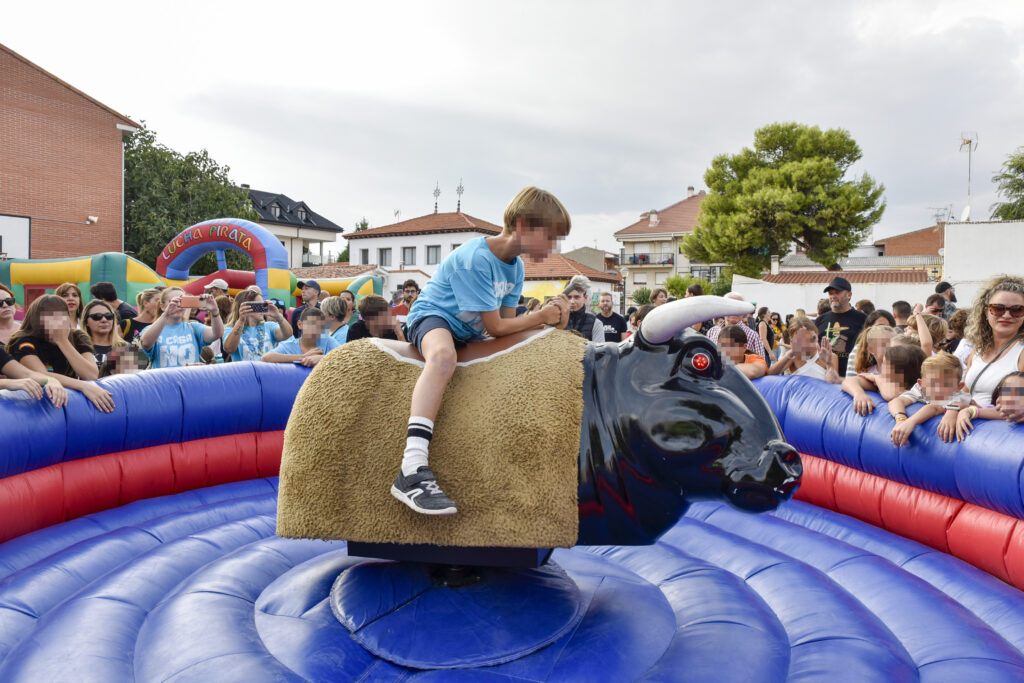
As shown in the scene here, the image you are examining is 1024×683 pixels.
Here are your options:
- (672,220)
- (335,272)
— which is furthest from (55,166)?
(672,220)

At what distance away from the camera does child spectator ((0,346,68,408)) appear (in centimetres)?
328

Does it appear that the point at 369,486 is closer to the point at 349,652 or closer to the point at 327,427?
the point at 327,427

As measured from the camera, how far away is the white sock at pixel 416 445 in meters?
2.33

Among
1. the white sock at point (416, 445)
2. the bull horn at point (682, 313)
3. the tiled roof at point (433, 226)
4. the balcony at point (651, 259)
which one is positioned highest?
the tiled roof at point (433, 226)

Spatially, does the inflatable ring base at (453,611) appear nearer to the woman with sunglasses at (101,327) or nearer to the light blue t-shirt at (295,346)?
the light blue t-shirt at (295,346)

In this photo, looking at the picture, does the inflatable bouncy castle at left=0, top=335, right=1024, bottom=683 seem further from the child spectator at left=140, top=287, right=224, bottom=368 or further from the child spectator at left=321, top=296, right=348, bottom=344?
the child spectator at left=321, top=296, right=348, bottom=344

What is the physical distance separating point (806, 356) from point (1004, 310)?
1932mm

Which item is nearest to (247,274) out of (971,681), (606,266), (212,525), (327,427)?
(212,525)

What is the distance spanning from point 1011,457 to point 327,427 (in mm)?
2780

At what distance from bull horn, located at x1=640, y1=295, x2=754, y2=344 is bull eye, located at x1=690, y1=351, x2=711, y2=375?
0.12 meters

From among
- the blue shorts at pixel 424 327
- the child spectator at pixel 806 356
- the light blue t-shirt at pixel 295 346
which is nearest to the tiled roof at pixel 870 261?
the child spectator at pixel 806 356

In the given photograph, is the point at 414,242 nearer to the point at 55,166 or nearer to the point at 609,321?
the point at 55,166

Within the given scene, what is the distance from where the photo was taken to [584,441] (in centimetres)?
247

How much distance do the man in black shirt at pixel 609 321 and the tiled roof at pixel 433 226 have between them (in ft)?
105
